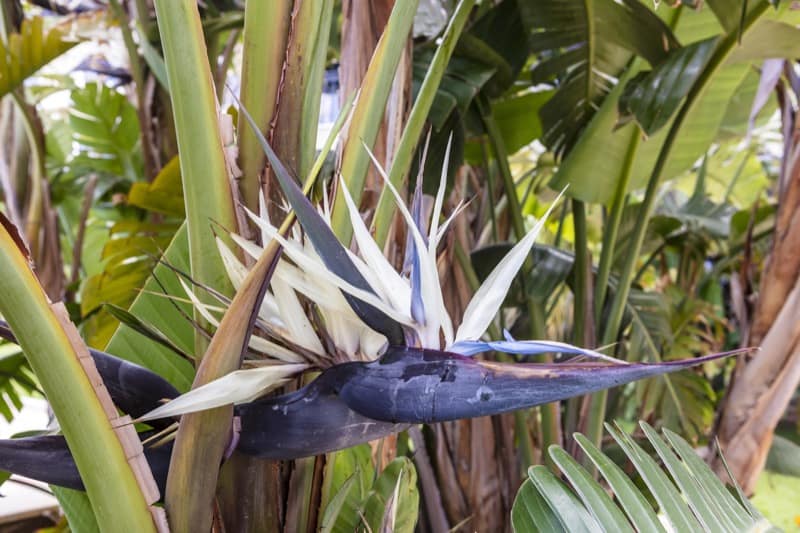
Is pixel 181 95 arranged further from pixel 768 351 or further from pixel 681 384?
pixel 681 384

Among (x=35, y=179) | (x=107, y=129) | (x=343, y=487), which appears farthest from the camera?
(x=107, y=129)

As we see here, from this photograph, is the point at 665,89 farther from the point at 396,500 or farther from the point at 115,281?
the point at 115,281

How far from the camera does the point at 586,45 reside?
0.79m

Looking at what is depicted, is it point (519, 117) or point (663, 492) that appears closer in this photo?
point (663, 492)

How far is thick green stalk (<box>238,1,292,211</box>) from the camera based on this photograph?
306mm

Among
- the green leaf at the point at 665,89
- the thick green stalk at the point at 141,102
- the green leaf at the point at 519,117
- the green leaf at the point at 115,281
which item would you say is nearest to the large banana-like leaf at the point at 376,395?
the green leaf at the point at 665,89

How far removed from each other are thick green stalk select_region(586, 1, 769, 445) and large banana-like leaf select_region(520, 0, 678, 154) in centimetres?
6

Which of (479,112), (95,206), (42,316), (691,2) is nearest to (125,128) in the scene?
(95,206)

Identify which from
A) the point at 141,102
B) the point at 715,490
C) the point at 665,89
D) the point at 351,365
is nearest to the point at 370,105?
the point at 351,365

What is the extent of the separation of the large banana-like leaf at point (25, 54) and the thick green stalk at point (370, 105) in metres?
0.60

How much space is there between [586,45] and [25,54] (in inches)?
25.7

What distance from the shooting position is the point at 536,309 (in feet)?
2.75

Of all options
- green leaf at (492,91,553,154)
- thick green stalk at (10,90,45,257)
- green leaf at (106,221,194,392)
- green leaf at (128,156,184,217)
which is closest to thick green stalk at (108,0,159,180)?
thick green stalk at (10,90,45,257)

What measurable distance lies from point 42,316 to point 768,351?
753 millimetres
